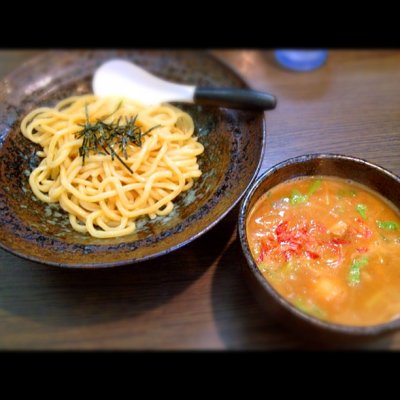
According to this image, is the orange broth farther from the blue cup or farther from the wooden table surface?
the blue cup

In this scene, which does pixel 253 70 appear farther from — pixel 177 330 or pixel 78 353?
pixel 78 353

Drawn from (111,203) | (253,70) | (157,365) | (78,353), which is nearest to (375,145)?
(253,70)

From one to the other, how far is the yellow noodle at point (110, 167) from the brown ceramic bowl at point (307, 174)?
430mm

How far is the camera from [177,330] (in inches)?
60.7

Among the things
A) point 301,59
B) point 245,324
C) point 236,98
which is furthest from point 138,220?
point 301,59

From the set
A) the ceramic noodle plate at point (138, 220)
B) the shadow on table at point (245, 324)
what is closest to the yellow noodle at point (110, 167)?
the ceramic noodle plate at point (138, 220)

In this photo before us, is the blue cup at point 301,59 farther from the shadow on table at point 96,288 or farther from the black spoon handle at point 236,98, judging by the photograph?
the shadow on table at point 96,288

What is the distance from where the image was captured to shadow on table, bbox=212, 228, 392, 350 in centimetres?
148

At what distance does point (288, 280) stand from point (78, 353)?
0.77 metres

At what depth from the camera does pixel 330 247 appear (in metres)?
1.57

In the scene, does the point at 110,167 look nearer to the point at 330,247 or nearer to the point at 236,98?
the point at 236,98

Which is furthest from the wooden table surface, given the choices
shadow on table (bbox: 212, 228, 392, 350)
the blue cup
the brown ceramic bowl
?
the blue cup

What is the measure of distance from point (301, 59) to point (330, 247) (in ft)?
4.85

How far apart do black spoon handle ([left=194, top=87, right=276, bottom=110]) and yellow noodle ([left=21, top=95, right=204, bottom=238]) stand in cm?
15
